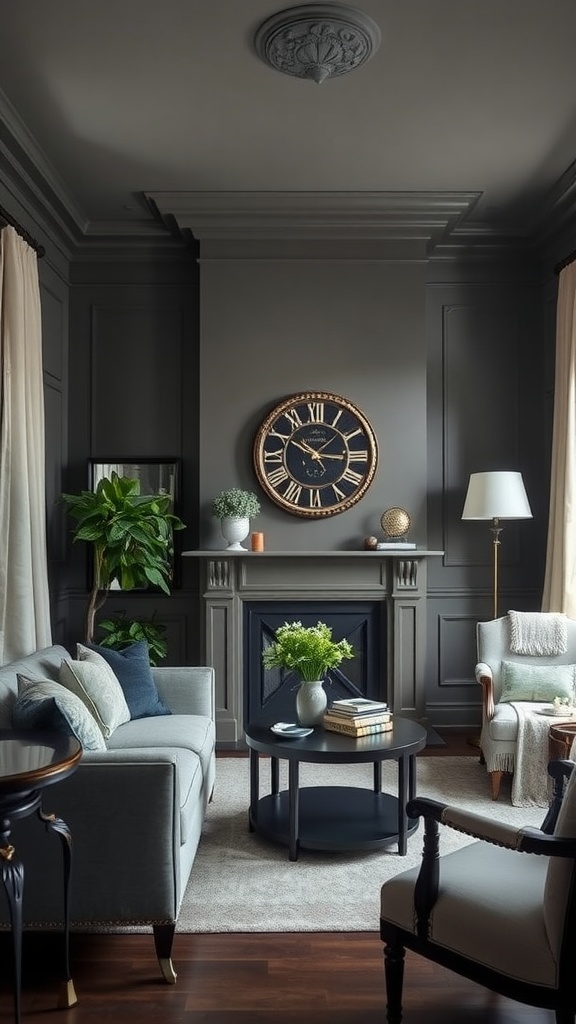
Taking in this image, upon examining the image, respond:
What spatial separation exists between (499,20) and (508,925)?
10.9ft

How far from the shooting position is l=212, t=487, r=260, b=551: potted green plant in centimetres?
550

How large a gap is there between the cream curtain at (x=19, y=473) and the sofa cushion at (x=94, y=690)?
3.01 ft

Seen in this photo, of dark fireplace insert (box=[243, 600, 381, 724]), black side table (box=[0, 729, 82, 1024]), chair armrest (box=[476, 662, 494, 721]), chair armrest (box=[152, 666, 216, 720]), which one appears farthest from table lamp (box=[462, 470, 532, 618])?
black side table (box=[0, 729, 82, 1024])

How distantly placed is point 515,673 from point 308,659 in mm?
1417

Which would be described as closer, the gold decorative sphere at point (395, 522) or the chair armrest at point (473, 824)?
the chair armrest at point (473, 824)

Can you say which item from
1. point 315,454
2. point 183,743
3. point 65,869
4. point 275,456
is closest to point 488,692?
point 183,743

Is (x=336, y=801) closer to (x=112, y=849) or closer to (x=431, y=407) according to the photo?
(x=112, y=849)

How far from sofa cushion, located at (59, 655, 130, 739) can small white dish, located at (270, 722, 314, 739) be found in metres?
0.65

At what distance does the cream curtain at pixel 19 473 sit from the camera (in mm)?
4340

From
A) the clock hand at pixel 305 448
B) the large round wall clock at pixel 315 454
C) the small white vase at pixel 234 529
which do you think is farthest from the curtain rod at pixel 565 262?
the small white vase at pixel 234 529

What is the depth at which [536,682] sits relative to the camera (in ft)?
15.0

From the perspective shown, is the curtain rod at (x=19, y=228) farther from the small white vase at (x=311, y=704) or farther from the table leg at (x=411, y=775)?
the table leg at (x=411, y=775)

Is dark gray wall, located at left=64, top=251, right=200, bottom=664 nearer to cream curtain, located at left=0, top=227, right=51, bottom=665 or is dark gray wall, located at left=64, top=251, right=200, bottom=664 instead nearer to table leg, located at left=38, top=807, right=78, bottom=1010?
cream curtain, located at left=0, top=227, right=51, bottom=665

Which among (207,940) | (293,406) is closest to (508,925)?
(207,940)
